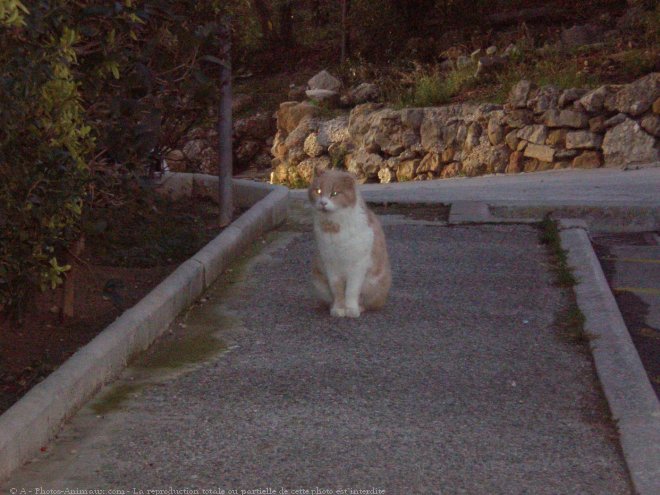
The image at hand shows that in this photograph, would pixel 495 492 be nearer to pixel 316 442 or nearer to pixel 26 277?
pixel 316 442

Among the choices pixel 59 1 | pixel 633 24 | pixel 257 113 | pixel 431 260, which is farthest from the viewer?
pixel 257 113

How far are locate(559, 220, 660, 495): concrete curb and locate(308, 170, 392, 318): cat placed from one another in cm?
131

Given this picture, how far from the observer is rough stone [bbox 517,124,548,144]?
15.7m

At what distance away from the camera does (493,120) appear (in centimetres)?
1625

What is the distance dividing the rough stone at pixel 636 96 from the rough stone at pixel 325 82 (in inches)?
255

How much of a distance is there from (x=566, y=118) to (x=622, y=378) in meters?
11.1

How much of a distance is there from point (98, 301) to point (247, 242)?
2148mm

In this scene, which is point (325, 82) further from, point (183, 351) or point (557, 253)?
point (183, 351)

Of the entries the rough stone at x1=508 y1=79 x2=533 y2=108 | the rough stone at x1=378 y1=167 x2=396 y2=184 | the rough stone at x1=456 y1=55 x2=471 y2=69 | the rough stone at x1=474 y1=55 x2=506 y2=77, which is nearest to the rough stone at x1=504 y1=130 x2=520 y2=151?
the rough stone at x1=508 y1=79 x2=533 y2=108

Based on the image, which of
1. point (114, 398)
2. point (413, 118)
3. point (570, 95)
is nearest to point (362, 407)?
point (114, 398)

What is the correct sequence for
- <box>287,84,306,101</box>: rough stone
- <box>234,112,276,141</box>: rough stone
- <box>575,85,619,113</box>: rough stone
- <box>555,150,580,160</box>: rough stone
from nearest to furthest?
<box>575,85,619,113</box>: rough stone
<box>555,150,580,160</box>: rough stone
<box>287,84,306,101</box>: rough stone
<box>234,112,276,141</box>: rough stone

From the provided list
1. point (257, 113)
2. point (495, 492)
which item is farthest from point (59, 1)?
point (257, 113)

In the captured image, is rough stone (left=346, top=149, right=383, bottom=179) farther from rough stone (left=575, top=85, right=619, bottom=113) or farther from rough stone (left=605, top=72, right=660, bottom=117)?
rough stone (left=605, top=72, right=660, bottom=117)

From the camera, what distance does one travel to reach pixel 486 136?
16.5 meters
